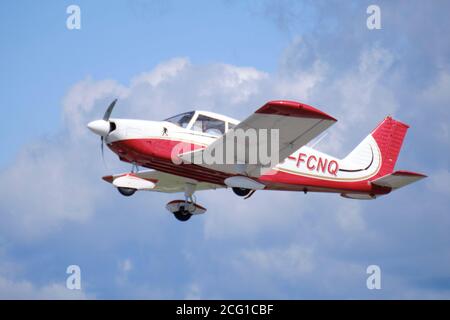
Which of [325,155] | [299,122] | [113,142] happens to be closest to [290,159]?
[325,155]

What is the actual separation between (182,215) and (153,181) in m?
1.36

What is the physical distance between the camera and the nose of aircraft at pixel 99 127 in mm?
24500

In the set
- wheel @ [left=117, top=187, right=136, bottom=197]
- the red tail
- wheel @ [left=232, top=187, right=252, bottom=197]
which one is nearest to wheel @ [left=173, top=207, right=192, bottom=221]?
wheel @ [left=117, top=187, right=136, bottom=197]

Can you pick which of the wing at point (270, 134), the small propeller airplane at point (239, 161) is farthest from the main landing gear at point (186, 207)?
the wing at point (270, 134)

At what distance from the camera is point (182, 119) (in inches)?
992

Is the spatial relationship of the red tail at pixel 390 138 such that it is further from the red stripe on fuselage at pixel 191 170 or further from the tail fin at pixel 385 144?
the red stripe on fuselage at pixel 191 170

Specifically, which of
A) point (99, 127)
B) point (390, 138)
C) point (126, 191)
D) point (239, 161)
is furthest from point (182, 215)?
point (390, 138)

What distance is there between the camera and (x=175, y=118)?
83.0 ft

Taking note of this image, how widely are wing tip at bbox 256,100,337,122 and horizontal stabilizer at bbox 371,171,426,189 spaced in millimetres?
4827

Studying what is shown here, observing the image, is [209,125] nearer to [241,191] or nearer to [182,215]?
[241,191]

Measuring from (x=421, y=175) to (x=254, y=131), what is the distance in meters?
5.54

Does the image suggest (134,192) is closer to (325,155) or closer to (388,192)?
(325,155)

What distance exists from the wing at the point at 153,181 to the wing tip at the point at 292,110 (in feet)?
15.9

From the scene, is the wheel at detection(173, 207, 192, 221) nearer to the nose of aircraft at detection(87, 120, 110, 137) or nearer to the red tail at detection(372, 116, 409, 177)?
the nose of aircraft at detection(87, 120, 110, 137)
